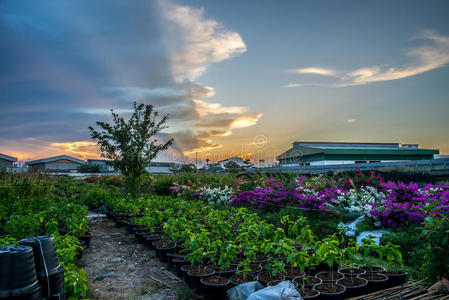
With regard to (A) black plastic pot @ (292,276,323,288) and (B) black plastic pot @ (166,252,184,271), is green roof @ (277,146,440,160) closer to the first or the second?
(B) black plastic pot @ (166,252,184,271)

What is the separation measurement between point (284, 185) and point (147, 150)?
17.2 ft

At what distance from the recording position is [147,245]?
574 centimetres

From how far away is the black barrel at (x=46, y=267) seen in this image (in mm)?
2127

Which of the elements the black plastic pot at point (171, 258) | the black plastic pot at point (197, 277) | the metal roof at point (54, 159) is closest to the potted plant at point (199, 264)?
the black plastic pot at point (197, 277)

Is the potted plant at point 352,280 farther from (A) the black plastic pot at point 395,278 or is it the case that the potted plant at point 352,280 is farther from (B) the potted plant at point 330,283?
(A) the black plastic pot at point 395,278

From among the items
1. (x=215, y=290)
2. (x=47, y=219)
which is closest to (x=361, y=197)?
(x=215, y=290)

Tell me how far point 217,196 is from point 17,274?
856 cm

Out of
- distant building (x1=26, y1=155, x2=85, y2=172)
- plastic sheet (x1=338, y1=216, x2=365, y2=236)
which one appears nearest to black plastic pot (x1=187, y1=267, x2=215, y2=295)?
plastic sheet (x1=338, y1=216, x2=365, y2=236)

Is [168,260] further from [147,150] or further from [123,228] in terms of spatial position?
[147,150]

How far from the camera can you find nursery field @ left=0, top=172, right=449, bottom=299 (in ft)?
9.34

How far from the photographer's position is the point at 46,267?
2.16 m

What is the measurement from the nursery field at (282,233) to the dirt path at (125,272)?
15 cm

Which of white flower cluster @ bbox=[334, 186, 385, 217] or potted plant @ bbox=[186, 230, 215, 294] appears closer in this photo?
potted plant @ bbox=[186, 230, 215, 294]

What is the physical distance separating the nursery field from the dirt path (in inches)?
5.7
